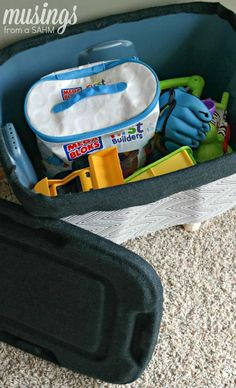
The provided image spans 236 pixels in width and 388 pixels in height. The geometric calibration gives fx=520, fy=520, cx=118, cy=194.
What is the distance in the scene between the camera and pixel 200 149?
1156 millimetres

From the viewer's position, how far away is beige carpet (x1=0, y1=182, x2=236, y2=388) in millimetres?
1077

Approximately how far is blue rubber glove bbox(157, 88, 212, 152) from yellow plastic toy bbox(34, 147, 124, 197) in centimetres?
16

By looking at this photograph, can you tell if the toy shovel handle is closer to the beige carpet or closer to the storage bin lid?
the beige carpet

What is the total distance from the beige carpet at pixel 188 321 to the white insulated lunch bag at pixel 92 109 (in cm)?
28

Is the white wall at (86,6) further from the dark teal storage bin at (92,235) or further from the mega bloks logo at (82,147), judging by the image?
the mega bloks logo at (82,147)

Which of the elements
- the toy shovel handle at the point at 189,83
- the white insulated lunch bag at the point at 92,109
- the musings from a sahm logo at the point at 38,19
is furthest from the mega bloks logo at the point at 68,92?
the toy shovel handle at the point at 189,83

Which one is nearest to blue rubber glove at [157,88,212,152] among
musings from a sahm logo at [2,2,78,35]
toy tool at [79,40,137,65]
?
toy tool at [79,40,137,65]

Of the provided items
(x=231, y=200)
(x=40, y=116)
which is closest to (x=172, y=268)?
(x=231, y=200)

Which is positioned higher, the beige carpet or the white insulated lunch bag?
the white insulated lunch bag

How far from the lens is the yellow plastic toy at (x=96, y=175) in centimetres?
100

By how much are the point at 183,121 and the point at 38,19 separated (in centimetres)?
37

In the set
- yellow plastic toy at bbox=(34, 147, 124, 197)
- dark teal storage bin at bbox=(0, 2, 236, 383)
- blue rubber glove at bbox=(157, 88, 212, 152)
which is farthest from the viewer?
blue rubber glove at bbox=(157, 88, 212, 152)

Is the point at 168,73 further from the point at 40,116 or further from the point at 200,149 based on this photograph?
the point at 40,116

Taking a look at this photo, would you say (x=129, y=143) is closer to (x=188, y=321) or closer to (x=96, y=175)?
(x=96, y=175)
